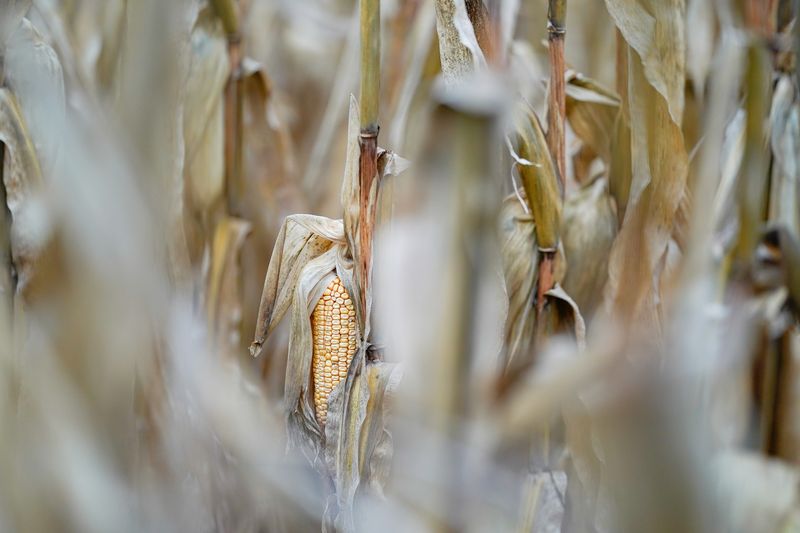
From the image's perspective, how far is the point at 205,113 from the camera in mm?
716

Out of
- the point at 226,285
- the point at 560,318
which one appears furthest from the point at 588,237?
the point at 226,285

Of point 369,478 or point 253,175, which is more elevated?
point 253,175

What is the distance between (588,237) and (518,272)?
0.32ft

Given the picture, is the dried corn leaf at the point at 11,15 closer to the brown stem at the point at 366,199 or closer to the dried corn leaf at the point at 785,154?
the brown stem at the point at 366,199

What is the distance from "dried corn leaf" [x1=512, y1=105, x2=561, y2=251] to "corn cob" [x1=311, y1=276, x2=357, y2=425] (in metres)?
0.13

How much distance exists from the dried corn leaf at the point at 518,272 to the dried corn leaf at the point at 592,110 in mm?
117

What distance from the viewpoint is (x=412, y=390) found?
0.71 ft

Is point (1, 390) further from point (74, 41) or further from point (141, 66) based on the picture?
point (74, 41)

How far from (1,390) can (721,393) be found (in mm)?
449

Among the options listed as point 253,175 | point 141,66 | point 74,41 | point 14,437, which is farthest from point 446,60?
point 253,175

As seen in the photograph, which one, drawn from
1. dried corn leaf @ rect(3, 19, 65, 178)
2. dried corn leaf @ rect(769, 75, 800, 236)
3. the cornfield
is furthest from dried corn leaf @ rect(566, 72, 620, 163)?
dried corn leaf @ rect(3, 19, 65, 178)

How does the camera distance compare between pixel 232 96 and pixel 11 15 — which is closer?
pixel 11 15

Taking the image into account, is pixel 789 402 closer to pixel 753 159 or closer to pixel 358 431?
pixel 753 159

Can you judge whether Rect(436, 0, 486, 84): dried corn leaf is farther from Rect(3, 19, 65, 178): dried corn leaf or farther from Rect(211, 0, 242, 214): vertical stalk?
Rect(211, 0, 242, 214): vertical stalk
